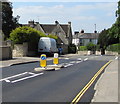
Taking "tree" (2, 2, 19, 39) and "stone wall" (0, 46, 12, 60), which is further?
"tree" (2, 2, 19, 39)

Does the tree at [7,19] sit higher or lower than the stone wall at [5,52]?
A: higher

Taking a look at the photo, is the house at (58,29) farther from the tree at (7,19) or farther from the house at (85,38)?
the house at (85,38)

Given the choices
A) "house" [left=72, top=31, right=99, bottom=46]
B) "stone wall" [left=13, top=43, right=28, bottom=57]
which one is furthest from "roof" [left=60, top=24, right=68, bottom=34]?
Result: "stone wall" [left=13, top=43, right=28, bottom=57]

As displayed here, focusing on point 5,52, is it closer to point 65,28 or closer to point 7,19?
point 7,19

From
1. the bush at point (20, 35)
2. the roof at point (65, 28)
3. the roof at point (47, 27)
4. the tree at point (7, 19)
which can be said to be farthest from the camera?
the roof at point (65, 28)

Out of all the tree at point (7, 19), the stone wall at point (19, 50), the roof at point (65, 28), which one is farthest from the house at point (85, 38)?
the stone wall at point (19, 50)

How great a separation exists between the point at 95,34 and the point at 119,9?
76006 mm

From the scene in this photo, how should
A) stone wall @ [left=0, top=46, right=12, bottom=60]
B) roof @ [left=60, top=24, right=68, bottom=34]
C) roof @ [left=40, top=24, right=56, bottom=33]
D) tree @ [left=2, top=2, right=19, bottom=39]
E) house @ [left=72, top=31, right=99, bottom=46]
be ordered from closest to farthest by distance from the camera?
stone wall @ [left=0, top=46, right=12, bottom=60] < tree @ [left=2, top=2, right=19, bottom=39] < roof @ [left=40, top=24, right=56, bottom=33] < roof @ [left=60, top=24, right=68, bottom=34] < house @ [left=72, top=31, right=99, bottom=46]

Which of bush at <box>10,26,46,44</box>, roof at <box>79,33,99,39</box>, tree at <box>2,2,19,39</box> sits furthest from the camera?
roof at <box>79,33,99,39</box>

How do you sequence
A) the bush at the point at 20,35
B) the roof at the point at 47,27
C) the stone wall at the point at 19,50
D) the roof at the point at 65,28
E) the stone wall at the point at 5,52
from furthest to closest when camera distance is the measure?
the roof at the point at 65,28 → the roof at the point at 47,27 → the stone wall at the point at 19,50 → the bush at the point at 20,35 → the stone wall at the point at 5,52

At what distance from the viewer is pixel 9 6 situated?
6419 cm

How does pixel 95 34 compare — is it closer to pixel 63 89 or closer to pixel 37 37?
pixel 37 37

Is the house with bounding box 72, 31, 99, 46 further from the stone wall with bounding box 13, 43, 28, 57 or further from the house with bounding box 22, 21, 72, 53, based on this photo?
the stone wall with bounding box 13, 43, 28, 57

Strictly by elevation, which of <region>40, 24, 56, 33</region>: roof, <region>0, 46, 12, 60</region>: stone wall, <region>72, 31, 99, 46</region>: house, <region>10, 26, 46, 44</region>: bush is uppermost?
<region>40, 24, 56, 33</region>: roof
